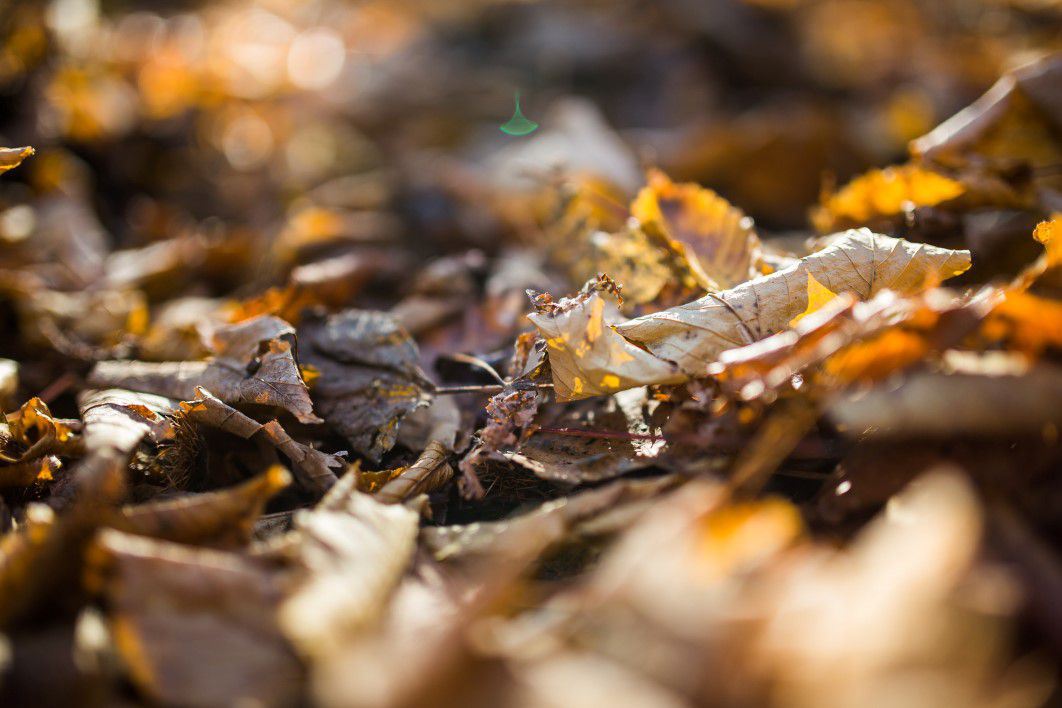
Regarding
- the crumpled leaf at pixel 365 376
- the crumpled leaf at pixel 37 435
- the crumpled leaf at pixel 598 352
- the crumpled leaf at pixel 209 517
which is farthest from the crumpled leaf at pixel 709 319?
the crumpled leaf at pixel 37 435

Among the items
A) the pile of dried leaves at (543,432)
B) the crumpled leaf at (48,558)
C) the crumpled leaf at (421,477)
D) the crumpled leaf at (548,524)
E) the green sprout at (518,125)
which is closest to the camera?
the pile of dried leaves at (543,432)

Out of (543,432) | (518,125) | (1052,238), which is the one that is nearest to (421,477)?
(543,432)

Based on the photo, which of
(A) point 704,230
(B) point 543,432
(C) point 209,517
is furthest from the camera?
(A) point 704,230

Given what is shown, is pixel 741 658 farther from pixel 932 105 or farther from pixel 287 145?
pixel 287 145

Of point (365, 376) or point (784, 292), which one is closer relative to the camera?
point (784, 292)

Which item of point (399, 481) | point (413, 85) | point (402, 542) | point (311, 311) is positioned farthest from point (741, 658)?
point (413, 85)

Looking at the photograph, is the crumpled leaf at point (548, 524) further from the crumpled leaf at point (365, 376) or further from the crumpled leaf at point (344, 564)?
the crumpled leaf at point (365, 376)

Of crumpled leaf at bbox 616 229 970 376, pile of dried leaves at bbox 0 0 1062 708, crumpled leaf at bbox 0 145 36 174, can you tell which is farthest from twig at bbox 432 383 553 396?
crumpled leaf at bbox 0 145 36 174

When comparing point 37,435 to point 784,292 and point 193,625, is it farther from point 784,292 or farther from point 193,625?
point 784,292
